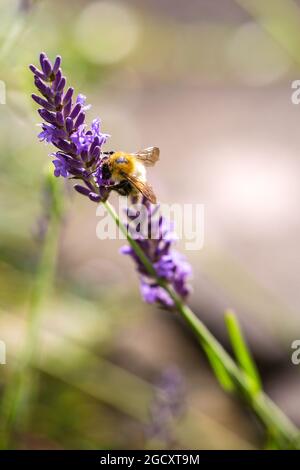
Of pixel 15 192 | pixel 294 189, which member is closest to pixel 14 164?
pixel 15 192

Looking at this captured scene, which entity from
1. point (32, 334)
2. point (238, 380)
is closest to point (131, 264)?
point (32, 334)

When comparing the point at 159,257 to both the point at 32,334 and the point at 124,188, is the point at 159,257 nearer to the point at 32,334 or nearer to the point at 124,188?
the point at 124,188

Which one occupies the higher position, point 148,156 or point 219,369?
point 148,156

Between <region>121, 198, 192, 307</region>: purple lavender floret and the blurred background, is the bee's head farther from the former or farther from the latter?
the blurred background

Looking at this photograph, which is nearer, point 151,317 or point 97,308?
point 97,308

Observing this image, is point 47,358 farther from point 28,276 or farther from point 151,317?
point 151,317

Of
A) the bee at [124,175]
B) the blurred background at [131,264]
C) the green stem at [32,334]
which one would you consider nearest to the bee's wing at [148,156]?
the bee at [124,175]
